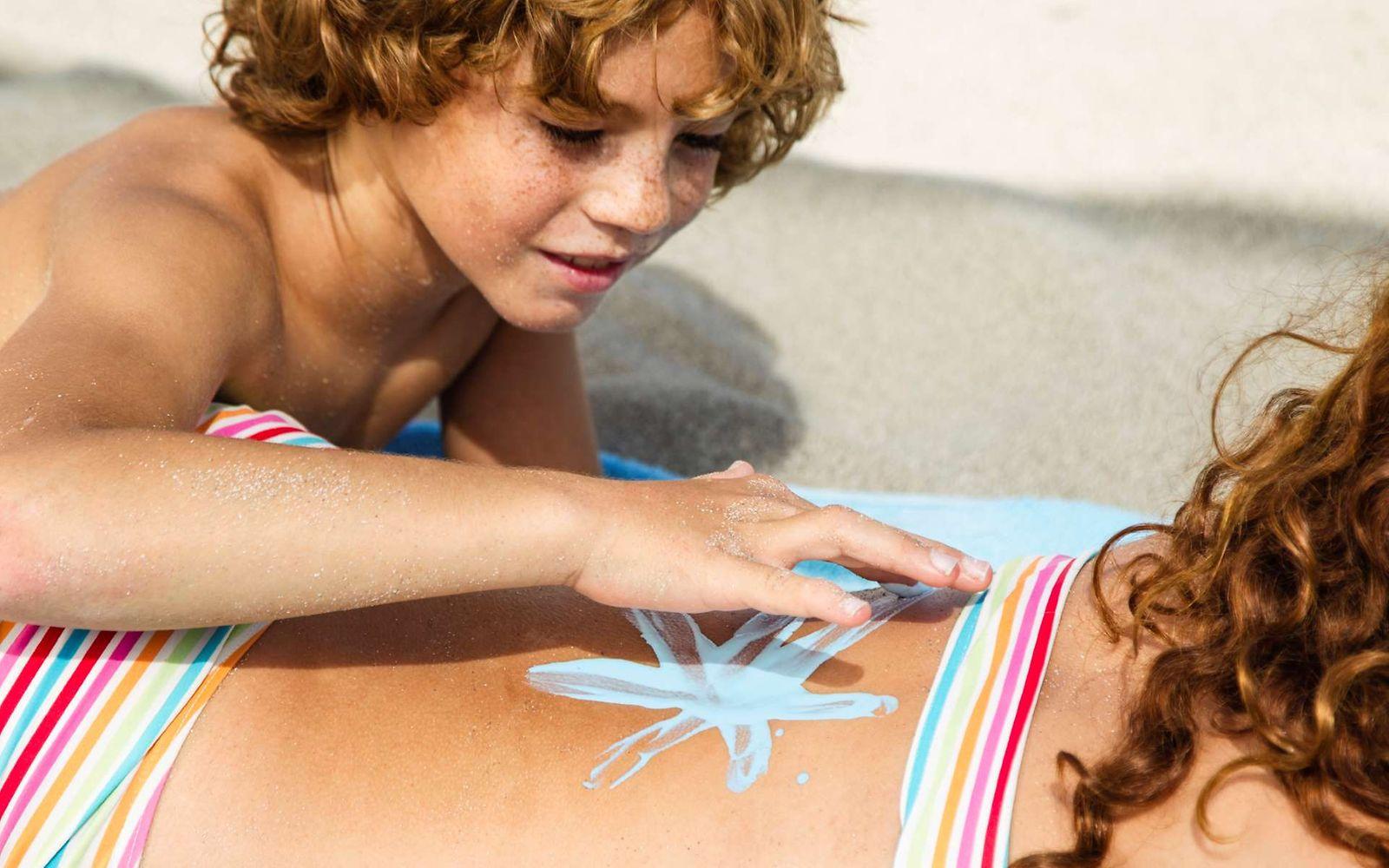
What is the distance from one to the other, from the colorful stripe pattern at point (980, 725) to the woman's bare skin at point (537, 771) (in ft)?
0.04

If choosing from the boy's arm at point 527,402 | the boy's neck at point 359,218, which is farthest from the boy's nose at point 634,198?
the boy's arm at point 527,402

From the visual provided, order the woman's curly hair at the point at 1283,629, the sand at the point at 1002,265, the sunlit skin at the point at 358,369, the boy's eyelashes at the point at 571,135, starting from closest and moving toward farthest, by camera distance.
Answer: the woman's curly hair at the point at 1283,629
the sunlit skin at the point at 358,369
the boy's eyelashes at the point at 571,135
the sand at the point at 1002,265

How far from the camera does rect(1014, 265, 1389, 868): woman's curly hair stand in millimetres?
996

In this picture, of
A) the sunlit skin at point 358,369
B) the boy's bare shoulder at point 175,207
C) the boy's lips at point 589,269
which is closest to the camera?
the sunlit skin at point 358,369

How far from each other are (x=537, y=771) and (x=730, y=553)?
25cm

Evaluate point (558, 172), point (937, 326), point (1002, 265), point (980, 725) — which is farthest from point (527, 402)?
point (980, 725)

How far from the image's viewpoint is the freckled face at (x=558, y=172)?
149 cm

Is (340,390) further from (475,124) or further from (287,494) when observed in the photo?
(287,494)

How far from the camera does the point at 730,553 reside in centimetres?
120

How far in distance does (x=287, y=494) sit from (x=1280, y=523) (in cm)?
81

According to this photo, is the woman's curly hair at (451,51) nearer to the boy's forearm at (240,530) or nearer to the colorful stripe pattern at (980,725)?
the boy's forearm at (240,530)

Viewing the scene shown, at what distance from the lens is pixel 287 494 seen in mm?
1142

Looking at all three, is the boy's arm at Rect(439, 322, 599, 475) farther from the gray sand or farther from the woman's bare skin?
the woman's bare skin

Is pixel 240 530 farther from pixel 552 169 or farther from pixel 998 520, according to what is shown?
pixel 998 520
